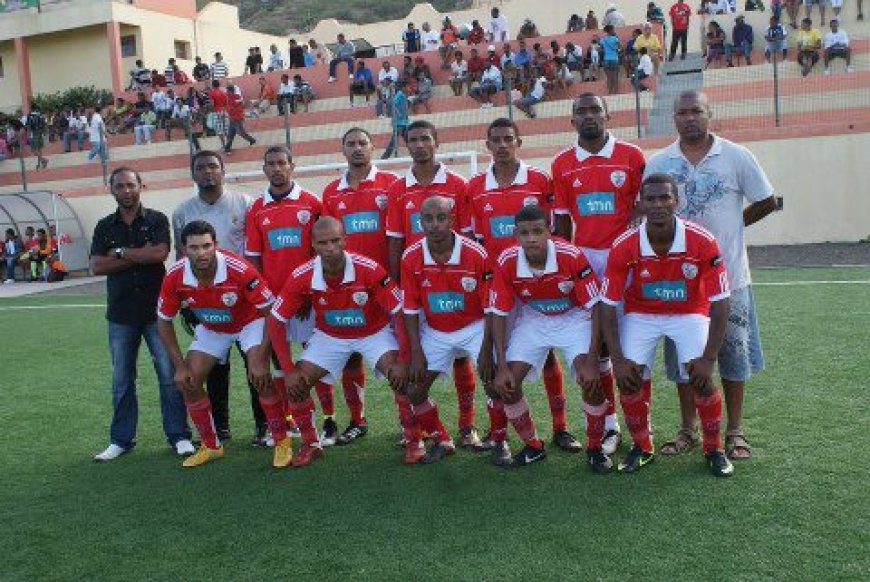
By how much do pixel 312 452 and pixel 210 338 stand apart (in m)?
1.02

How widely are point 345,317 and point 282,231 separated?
2.51ft

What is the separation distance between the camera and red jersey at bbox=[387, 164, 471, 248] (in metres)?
5.66

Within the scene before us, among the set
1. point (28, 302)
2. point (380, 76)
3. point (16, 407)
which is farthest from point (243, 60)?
point (16, 407)

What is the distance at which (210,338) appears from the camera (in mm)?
5773

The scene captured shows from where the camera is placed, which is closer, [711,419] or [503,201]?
[711,419]

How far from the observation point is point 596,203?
5.23 metres

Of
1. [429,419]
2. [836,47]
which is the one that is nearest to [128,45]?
[836,47]

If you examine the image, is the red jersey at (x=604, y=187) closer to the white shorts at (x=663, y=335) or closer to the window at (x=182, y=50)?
the white shorts at (x=663, y=335)

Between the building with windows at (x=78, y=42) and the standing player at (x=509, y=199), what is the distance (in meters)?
28.3

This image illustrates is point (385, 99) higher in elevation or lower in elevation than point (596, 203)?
higher

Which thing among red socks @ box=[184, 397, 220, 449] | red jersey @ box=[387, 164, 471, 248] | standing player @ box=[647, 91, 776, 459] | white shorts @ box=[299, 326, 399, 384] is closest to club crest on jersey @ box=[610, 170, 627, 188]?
standing player @ box=[647, 91, 776, 459]

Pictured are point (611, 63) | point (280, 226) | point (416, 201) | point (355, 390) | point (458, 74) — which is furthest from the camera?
point (458, 74)

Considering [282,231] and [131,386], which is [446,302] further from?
[131,386]

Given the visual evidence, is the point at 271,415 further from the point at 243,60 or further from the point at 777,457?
the point at 243,60
